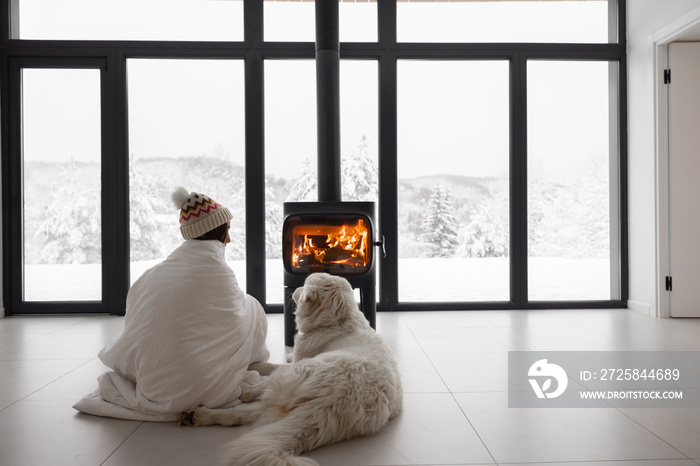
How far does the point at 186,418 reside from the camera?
188 centimetres

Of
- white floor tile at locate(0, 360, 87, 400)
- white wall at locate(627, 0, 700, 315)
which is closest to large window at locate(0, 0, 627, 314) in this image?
white wall at locate(627, 0, 700, 315)

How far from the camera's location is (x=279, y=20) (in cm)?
444

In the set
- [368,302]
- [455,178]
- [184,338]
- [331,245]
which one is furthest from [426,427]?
[455,178]

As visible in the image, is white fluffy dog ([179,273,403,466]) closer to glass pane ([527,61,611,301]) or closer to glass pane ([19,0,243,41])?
glass pane ([527,61,611,301])

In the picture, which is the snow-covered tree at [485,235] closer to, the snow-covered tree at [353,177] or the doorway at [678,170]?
the snow-covered tree at [353,177]

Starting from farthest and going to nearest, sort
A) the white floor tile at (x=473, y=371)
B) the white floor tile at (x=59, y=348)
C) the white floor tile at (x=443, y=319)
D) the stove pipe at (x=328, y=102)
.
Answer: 1. the white floor tile at (x=443, y=319)
2. the stove pipe at (x=328, y=102)
3. the white floor tile at (x=59, y=348)
4. the white floor tile at (x=473, y=371)

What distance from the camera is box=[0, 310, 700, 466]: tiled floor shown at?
5.29ft

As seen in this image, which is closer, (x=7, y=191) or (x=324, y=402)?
(x=324, y=402)

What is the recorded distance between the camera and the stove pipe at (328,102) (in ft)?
11.5

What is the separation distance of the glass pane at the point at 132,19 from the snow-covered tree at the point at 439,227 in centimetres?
243

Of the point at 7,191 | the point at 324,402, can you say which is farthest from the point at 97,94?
the point at 324,402

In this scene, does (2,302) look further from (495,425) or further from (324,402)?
(495,425)

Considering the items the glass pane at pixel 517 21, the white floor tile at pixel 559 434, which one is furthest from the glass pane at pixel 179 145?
the white floor tile at pixel 559 434

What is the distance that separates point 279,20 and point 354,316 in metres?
3.38
